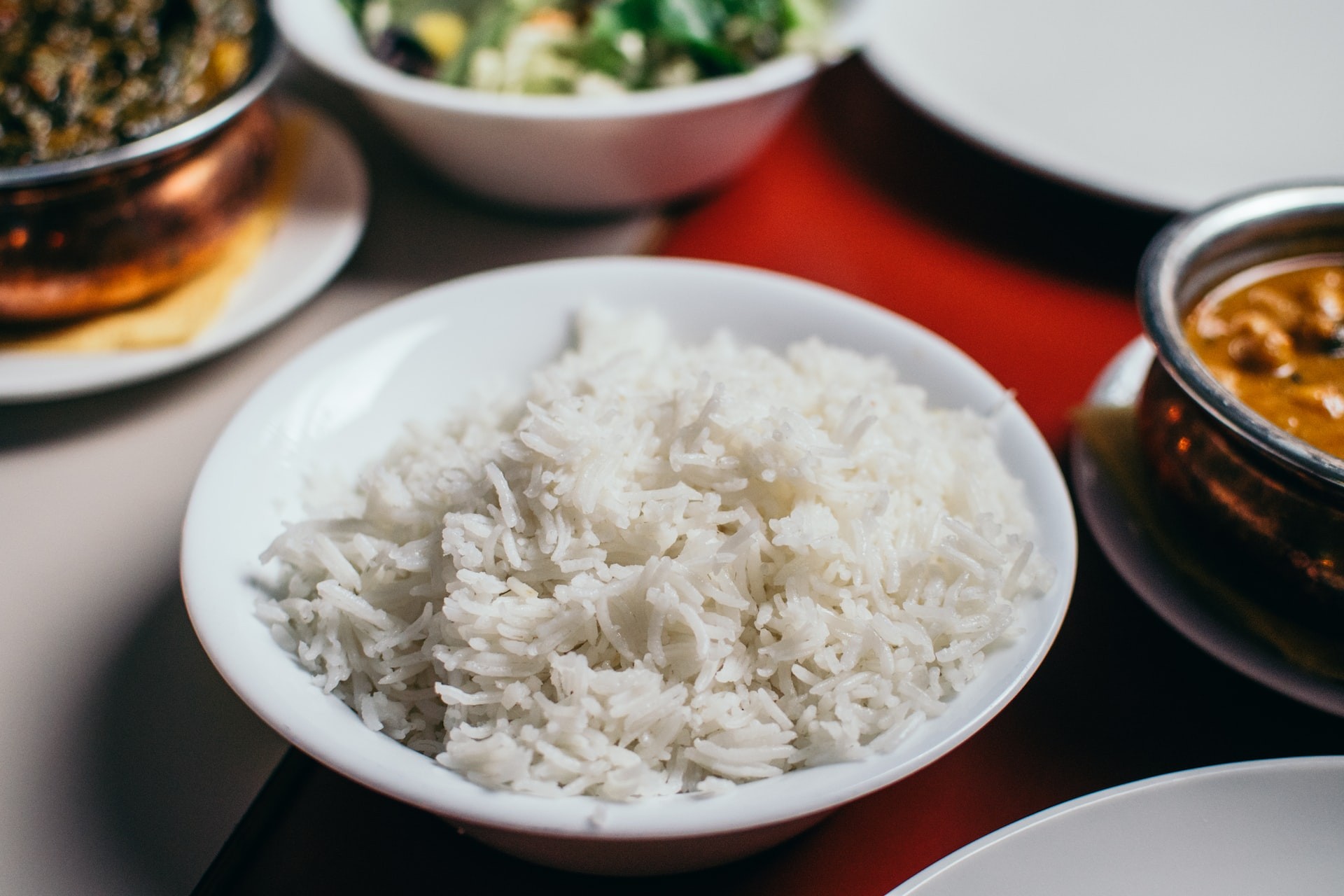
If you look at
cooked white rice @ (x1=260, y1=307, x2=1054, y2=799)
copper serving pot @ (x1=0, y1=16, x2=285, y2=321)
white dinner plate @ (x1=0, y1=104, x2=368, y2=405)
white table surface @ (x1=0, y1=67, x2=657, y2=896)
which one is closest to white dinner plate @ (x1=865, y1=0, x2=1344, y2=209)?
white table surface @ (x1=0, y1=67, x2=657, y2=896)

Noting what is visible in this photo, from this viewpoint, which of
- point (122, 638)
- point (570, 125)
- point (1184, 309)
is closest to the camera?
point (122, 638)

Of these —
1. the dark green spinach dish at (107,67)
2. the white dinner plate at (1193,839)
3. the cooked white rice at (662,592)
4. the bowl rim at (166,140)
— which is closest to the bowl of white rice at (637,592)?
the cooked white rice at (662,592)

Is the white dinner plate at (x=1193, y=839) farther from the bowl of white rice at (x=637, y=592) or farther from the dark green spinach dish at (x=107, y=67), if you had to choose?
the dark green spinach dish at (x=107, y=67)

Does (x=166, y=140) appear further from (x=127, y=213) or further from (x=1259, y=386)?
(x=1259, y=386)

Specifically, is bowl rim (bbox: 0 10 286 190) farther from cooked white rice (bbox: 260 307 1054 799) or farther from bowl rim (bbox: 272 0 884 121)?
cooked white rice (bbox: 260 307 1054 799)

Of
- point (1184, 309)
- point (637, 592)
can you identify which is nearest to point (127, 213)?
point (637, 592)

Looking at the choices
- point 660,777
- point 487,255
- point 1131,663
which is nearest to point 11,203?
point 487,255
